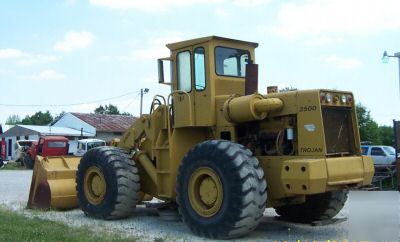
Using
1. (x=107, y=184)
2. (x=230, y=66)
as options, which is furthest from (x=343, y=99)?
(x=107, y=184)

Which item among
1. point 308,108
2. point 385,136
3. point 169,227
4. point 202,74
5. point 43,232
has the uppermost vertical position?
point 385,136

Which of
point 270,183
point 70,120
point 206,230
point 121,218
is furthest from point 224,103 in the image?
point 70,120

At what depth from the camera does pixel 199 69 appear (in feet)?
32.8

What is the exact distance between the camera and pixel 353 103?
900cm

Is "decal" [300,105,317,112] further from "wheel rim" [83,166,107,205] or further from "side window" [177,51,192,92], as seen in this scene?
"wheel rim" [83,166,107,205]

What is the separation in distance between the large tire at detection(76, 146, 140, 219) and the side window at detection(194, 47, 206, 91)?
7.25 ft

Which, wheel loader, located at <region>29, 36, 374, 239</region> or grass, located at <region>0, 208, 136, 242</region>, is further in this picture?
wheel loader, located at <region>29, 36, 374, 239</region>

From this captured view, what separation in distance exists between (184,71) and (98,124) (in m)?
48.1

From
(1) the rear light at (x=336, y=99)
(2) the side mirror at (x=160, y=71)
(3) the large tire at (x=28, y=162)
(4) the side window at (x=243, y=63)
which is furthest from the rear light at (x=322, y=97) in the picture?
(3) the large tire at (x=28, y=162)

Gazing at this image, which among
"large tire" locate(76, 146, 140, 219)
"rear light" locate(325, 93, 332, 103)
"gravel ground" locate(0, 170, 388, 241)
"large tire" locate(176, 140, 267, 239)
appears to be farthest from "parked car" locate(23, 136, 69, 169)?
"rear light" locate(325, 93, 332, 103)

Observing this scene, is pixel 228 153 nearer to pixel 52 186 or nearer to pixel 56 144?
pixel 52 186

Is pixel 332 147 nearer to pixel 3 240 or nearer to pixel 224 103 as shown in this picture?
pixel 224 103

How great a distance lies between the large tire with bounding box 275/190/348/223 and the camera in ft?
31.4

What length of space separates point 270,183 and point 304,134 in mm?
983
